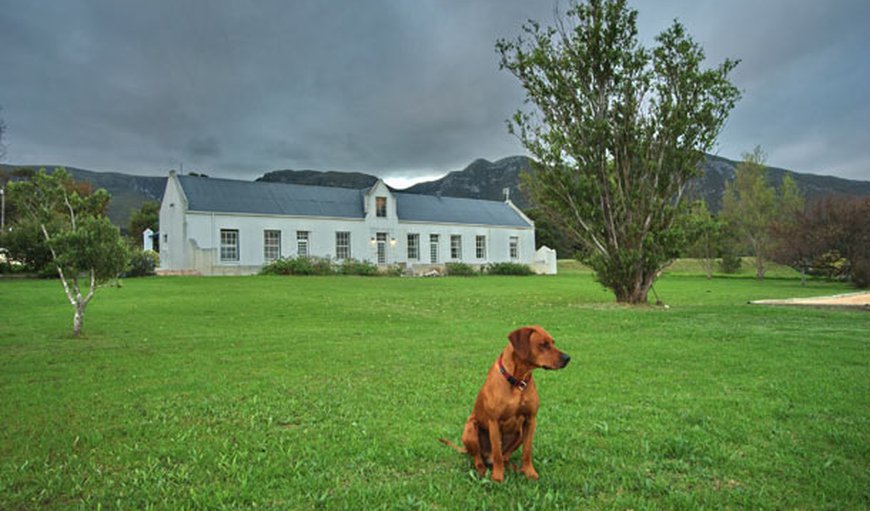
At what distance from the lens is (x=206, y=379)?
6652 millimetres

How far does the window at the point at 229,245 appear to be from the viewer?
1435 inches

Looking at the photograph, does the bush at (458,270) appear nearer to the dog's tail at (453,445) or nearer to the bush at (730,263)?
the bush at (730,263)

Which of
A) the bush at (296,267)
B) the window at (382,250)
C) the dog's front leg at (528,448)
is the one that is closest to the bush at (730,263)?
the window at (382,250)

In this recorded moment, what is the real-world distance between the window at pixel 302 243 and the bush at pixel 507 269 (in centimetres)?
1667

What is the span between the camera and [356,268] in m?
38.5

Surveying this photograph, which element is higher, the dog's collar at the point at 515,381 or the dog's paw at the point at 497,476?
the dog's collar at the point at 515,381

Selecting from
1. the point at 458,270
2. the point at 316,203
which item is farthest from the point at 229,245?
the point at 458,270

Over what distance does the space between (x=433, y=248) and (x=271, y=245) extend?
14.6 m

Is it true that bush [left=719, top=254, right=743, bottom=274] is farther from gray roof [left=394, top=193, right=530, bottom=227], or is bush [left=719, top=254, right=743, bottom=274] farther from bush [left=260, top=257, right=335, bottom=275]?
bush [left=260, top=257, right=335, bottom=275]

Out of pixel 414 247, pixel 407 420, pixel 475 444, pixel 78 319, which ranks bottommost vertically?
pixel 407 420

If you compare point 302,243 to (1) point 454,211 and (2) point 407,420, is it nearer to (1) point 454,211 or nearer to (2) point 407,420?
(1) point 454,211

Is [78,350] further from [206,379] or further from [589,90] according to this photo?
[589,90]

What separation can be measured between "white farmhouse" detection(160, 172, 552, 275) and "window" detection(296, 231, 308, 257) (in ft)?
0.28

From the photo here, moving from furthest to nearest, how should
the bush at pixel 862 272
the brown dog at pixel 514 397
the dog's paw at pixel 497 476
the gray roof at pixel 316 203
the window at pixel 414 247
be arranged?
the window at pixel 414 247 < the gray roof at pixel 316 203 < the bush at pixel 862 272 < the dog's paw at pixel 497 476 < the brown dog at pixel 514 397
